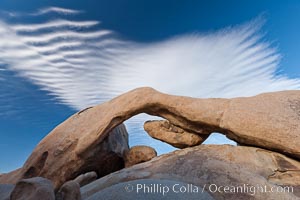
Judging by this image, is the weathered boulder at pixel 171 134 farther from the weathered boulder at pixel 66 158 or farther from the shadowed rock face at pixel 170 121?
the weathered boulder at pixel 66 158

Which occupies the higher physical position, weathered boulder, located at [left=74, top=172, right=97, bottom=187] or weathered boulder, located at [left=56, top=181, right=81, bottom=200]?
weathered boulder, located at [left=56, top=181, right=81, bottom=200]

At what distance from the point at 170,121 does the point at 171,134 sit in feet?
1.84

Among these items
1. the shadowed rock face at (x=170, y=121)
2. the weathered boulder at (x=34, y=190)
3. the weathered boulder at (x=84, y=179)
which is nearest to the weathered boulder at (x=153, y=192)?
the weathered boulder at (x=34, y=190)

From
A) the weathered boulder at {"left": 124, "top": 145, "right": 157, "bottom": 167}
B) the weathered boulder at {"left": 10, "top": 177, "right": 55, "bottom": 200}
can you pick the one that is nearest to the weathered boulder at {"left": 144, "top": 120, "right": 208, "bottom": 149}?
the weathered boulder at {"left": 124, "top": 145, "right": 157, "bottom": 167}

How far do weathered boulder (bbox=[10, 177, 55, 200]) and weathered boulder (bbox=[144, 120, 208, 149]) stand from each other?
6.00 m

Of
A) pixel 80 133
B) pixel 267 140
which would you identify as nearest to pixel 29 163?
pixel 80 133

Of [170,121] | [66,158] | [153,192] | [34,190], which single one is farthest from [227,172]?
[66,158]

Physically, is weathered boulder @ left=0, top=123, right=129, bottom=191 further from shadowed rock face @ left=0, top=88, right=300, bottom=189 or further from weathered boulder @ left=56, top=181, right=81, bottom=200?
weathered boulder @ left=56, top=181, right=81, bottom=200

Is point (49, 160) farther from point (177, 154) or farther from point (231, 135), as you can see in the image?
point (231, 135)

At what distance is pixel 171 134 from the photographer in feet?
36.1

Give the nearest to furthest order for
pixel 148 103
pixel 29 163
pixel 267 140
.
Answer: pixel 267 140, pixel 148 103, pixel 29 163

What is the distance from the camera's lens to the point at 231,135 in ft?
31.4

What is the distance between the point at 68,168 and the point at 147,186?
5.27 m

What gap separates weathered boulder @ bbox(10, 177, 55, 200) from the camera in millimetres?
5367
